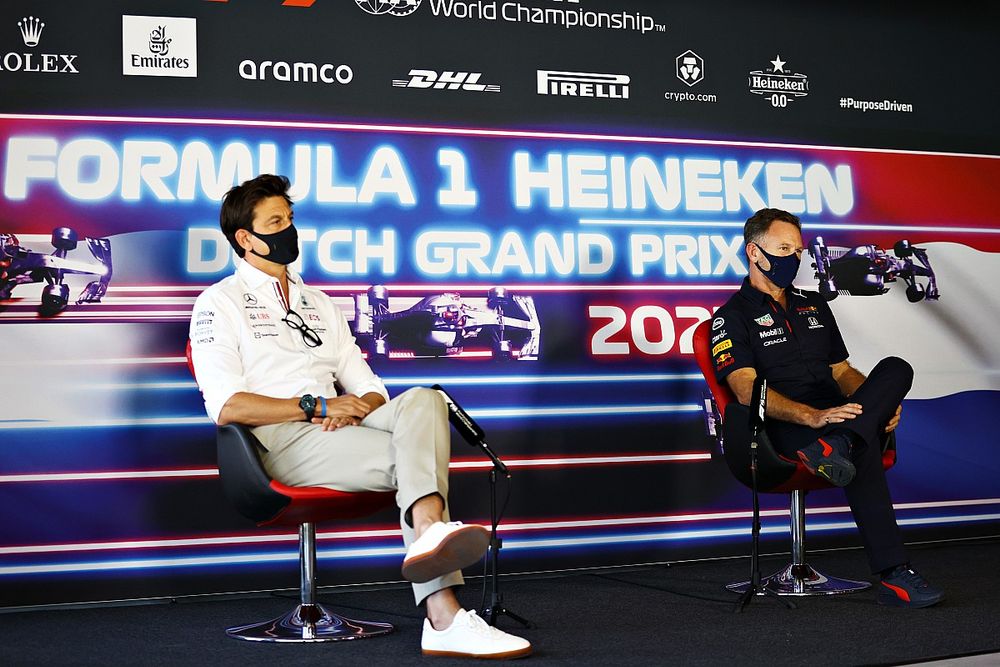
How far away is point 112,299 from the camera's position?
4.02m

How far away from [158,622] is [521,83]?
8.45 ft

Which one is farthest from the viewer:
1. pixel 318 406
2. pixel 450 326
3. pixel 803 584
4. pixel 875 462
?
pixel 450 326

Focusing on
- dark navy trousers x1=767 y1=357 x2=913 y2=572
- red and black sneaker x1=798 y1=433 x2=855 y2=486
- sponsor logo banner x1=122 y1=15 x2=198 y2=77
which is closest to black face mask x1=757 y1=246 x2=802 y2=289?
dark navy trousers x1=767 y1=357 x2=913 y2=572

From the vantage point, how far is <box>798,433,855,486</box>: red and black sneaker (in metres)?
3.45

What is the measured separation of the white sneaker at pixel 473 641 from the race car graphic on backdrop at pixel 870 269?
8.79ft

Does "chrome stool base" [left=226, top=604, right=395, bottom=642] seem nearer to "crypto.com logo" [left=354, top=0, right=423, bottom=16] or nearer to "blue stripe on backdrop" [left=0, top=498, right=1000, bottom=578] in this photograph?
"blue stripe on backdrop" [left=0, top=498, right=1000, bottom=578]

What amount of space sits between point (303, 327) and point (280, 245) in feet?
0.89

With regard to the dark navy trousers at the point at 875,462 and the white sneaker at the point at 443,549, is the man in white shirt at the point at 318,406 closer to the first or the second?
the white sneaker at the point at 443,549

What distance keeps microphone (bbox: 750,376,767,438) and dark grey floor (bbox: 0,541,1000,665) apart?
2.01 ft

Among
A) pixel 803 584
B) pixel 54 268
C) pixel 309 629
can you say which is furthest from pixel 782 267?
pixel 54 268

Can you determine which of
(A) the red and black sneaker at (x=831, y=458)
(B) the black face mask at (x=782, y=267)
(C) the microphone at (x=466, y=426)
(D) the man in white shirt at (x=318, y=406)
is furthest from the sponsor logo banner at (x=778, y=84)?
(C) the microphone at (x=466, y=426)

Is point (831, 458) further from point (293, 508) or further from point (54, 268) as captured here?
point (54, 268)

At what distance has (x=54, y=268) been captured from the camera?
13.0 ft

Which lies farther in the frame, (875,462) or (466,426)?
(875,462)
